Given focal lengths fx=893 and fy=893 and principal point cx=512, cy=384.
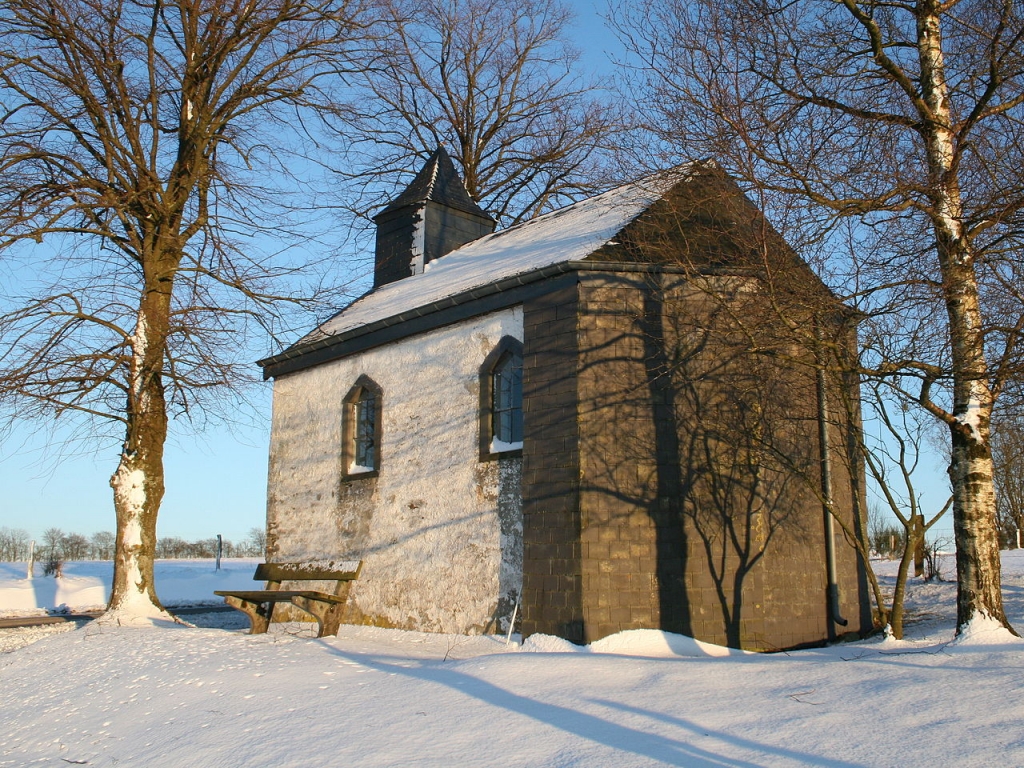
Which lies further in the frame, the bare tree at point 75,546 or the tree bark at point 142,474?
the bare tree at point 75,546

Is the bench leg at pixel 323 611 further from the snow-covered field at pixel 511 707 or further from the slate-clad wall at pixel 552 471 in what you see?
the slate-clad wall at pixel 552 471

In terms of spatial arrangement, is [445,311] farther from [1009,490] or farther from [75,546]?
[75,546]

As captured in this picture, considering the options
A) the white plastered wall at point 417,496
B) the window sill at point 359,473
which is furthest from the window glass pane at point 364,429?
the white plastered wall at point 417,496

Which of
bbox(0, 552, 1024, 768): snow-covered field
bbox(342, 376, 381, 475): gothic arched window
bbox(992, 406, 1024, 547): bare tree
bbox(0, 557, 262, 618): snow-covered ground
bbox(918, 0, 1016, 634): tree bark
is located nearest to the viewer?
bbox(0, 552, 1024, 768): snow-covered field

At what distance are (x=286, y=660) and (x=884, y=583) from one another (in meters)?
13.9

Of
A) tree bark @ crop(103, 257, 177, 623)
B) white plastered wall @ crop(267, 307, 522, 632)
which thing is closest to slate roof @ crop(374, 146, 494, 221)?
white plastered wall @ crop(267, 307, 522, 632)

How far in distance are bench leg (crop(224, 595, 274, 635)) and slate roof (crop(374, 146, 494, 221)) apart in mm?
9573

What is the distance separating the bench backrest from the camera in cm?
1318

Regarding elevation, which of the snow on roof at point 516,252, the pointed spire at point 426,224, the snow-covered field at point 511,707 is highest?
the pointed spire at point 426,224

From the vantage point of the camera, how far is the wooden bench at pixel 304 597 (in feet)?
34.0

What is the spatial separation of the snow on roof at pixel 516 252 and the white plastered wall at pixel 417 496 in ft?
2.84

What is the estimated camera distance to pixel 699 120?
8.72 m

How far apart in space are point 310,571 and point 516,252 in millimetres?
6054

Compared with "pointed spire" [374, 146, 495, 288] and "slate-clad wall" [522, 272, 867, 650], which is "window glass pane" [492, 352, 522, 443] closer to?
"slate-clad wall" [522, 272, 867, 650]
